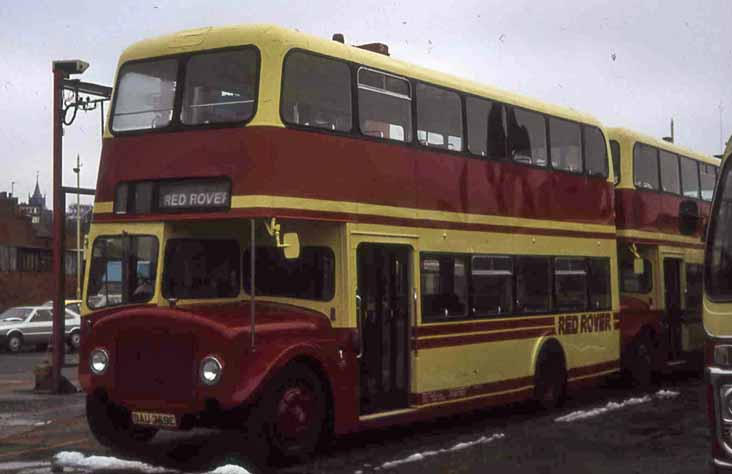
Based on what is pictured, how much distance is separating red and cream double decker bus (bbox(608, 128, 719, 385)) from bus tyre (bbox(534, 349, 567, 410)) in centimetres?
317

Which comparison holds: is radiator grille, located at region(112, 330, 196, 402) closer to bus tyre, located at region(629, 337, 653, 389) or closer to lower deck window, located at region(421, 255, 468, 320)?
lower deck window, located at region(421, 255, 468, 320)

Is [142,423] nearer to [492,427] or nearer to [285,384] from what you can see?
[285,384]

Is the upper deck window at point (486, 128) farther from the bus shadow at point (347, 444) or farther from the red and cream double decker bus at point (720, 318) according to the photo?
the red and cream double decker bus at point (720, 318)

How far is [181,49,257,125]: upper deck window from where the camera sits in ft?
40.5

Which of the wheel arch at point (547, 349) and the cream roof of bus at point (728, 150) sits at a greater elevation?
the cream roof of bus at point (728, 150)

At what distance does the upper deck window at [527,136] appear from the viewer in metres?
17.1

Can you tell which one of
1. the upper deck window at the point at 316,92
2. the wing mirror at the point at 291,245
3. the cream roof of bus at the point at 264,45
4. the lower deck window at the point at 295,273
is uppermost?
the cream roof of bus at the point at 264,45

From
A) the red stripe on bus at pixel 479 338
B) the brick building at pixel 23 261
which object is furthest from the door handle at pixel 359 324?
the brick building at pixel 23 261

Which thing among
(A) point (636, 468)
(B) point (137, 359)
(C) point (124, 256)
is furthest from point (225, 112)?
(A) point (636, 468)

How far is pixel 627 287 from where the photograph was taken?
72.2 feet

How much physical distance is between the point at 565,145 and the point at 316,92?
6943 mm

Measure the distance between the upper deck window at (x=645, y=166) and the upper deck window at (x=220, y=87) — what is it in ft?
37.0

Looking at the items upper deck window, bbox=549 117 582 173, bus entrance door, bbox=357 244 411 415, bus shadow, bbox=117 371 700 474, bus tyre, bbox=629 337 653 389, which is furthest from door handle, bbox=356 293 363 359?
bus tyre, bbox=629 337 653 389

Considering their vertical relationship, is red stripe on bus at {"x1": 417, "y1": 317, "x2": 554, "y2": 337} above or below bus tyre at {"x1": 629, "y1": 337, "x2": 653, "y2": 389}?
above
